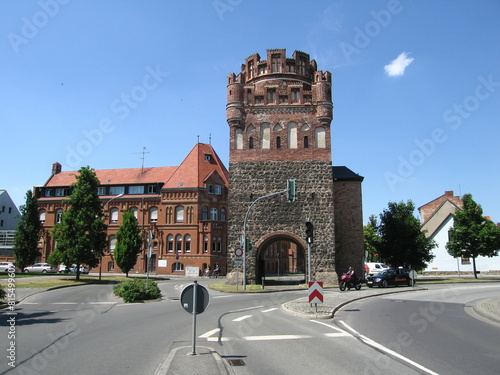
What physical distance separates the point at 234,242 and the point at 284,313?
57.0ft

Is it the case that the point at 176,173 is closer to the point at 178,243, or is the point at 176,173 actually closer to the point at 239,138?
the point at 178,243

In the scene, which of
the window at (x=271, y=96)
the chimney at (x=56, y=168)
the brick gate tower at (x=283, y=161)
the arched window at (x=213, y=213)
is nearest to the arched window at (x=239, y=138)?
the brick gate tower at (x=283, y=161)

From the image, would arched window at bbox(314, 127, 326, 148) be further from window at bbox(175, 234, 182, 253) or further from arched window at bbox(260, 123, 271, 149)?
window at bbox(175, 234, 182, 253)

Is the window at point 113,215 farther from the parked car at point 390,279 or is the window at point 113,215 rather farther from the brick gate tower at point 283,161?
the parked car at point 390,279

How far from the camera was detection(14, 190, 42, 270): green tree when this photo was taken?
49.7 meters

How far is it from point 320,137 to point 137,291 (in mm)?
20456

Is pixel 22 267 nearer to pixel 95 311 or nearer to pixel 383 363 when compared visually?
pixel 95 311

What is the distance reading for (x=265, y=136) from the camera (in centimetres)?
3334

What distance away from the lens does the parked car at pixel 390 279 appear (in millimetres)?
27953

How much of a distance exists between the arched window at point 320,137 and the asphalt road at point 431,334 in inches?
719

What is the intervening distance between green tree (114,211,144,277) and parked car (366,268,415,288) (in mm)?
24626

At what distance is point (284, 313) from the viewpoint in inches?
565

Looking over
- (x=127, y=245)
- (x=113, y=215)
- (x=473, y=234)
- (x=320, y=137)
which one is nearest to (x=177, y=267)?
(x=127, y=245)

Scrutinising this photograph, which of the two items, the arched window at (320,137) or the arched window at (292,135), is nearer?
the arched window at (320,137)
